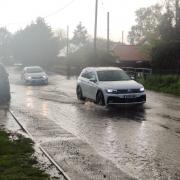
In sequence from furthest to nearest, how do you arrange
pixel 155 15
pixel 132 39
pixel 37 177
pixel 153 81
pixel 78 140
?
1. pixel 132 39
2. pixel 155 15
3. pixel 153 81
4. pixel 78 140
5. pixel 37 177

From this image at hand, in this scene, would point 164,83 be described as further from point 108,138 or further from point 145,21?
point 145,21

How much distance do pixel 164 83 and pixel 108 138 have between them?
18626mm

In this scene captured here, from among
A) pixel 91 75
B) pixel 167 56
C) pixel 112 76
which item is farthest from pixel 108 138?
pixel 167 56

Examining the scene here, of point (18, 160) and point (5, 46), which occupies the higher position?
point (5, 46)

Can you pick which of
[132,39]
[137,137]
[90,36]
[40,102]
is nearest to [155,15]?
[132,39]

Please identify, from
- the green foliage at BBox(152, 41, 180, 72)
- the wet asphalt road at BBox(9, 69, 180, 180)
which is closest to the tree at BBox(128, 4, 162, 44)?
the green foliage at BBox(152, 41, 180, 72)

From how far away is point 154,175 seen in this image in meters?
8.05

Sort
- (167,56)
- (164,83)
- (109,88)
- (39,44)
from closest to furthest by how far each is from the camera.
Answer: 1. (109,88)
2. (164,83)
3. (167,56)
4. (39,44)

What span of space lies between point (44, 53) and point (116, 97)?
63.2 meters

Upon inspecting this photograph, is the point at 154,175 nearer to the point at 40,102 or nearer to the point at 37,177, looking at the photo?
the point at 37,177

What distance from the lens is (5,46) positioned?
136 metres

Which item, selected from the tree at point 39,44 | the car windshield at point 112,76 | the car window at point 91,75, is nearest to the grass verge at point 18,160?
the car windshield at point 112,76

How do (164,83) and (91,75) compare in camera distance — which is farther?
(164,83)

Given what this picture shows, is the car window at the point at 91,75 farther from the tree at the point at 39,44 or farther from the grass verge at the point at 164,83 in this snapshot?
the tree at the point at 39,44
